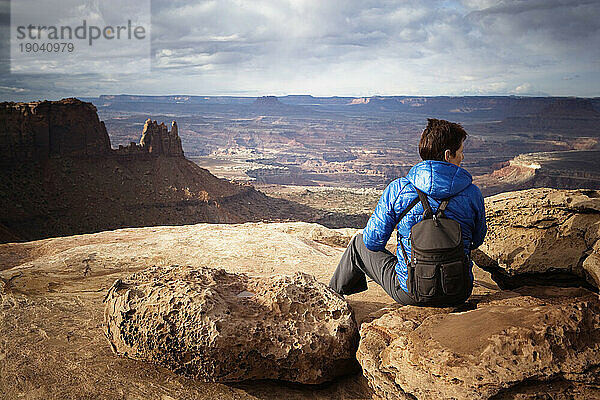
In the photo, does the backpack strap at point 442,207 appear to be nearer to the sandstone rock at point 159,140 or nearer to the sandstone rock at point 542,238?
the sandstone rock at point 542,238

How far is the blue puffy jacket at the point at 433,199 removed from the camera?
3.73 meters

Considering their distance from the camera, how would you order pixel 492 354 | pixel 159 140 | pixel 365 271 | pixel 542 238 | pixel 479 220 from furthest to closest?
1. pixel 159 140
2. pixel 542 238
3. pixel 365 271
4. pixel 479 220
5. pixel 492 354

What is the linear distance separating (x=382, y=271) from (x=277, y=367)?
4.24ft

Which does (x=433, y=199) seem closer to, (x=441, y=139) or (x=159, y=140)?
(x=441, y=139)

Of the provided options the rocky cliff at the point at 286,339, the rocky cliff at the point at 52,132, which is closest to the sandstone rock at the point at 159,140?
the rocky cliff at the point at 52,132

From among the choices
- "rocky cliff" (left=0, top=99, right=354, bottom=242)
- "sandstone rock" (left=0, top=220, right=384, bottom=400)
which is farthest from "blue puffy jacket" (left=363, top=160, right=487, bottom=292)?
"rocky cliff" (left=0, top=99, right=354, bottom=242)

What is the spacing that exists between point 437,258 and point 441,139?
1.04m

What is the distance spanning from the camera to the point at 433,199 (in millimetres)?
3744

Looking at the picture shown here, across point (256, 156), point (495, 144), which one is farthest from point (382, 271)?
point (256, 156)

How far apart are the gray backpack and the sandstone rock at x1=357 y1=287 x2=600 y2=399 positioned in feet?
0.71

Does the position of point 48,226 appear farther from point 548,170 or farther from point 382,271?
point 548,170

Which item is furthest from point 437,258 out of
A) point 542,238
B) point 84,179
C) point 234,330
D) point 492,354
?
point 84,179

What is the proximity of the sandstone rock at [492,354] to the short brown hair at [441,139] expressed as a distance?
1342 millimetres

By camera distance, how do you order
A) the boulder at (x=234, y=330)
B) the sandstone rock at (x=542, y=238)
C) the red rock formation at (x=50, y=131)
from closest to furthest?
the boulder at (x=234, y=330)
the sandstone rock at (x=542, y=238)
the red rock formation at (x=50, y=131)
